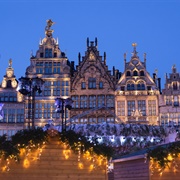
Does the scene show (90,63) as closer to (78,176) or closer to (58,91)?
(58,91)

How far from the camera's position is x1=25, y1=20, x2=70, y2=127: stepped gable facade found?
37.4 metres

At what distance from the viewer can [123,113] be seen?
36.9 meters

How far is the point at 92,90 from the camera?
37.7 meters

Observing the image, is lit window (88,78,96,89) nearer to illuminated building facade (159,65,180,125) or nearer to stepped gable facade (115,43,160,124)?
stepped gable facade (115,43,160,124)

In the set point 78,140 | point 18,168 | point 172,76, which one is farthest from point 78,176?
point 172,76

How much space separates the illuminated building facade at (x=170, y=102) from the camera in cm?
3688

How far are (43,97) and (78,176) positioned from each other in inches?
1125

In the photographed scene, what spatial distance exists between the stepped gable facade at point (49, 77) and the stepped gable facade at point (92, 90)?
44.1 inches

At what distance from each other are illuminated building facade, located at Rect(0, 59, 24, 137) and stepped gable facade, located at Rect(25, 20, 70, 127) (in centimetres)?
89

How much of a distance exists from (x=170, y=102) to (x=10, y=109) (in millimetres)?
16097

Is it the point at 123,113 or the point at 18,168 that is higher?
the point at 123,113

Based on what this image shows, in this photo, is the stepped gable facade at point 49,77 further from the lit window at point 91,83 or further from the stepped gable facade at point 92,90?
the lit window at point 91,83

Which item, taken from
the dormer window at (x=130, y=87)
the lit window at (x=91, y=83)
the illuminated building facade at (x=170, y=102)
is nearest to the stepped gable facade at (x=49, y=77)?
the lit window at (x=91, y=83)

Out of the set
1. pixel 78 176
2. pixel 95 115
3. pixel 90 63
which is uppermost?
pixel 90 63
